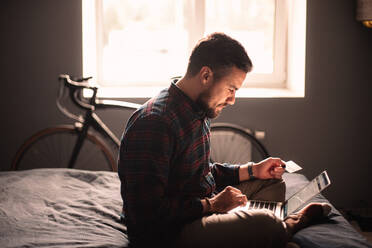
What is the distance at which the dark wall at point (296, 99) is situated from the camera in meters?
3.06

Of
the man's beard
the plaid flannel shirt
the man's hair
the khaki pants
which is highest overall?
the man's hair

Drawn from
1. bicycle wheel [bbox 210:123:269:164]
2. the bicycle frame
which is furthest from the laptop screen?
the bicycle frame

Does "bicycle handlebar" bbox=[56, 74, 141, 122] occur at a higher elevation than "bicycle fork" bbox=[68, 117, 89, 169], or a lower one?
higher

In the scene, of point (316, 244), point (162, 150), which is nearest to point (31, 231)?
point (162, 150)

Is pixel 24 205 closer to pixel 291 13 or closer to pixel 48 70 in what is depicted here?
pixel 48 70

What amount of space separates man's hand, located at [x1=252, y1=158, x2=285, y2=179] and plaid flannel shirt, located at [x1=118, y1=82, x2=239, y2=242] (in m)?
0.34

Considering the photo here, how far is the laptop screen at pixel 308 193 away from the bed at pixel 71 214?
99mm

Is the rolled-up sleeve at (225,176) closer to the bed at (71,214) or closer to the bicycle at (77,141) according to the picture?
the bed at (71,214)

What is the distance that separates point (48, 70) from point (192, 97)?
5.79ft

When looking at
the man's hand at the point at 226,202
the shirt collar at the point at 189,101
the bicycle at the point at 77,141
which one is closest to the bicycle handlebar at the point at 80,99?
the bicycle at the point at 77,141

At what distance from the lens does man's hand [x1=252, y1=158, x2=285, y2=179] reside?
73.4 inches

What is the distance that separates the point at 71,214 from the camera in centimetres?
180

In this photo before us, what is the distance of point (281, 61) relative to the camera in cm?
344

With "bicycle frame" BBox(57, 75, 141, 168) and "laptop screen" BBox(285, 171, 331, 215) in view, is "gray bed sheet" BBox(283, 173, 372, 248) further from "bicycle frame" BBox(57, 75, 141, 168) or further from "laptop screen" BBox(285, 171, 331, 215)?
"bicycle frame" BBox(57, 75, 141, 168)
